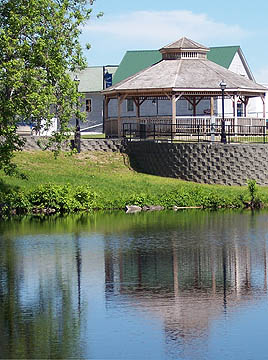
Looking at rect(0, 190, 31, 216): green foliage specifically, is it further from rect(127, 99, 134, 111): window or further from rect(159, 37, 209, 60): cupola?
rect(127, 99, 134, 111): window

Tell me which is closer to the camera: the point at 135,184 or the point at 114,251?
the point at 114,251

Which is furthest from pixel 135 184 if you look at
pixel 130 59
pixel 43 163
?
pixel 130 59

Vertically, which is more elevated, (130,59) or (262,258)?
(130,59)

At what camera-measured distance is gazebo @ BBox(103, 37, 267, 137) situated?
52.8 m

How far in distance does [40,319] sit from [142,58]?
195 ft

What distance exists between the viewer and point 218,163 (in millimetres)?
47312

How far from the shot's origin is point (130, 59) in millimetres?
78000

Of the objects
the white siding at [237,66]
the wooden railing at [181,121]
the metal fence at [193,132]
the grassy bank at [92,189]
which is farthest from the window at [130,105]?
the grassy bank at [92,189]

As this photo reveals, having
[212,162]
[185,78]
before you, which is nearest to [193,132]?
[185,78]

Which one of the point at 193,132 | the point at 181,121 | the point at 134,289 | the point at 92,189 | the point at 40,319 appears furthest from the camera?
the point at 181,121

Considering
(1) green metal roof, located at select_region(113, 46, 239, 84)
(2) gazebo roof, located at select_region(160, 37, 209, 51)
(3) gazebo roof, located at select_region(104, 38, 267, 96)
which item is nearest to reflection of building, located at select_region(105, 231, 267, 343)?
(3) gazebo roof, located at select_region(104, 38, 267, 96)

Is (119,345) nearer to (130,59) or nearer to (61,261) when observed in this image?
(61,261)

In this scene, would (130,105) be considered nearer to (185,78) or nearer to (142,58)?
(142,58)

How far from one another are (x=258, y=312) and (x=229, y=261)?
271 inches
